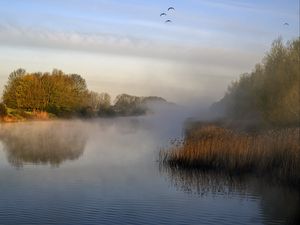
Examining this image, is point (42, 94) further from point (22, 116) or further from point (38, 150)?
point (38, 150)

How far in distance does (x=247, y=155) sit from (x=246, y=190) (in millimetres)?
2326

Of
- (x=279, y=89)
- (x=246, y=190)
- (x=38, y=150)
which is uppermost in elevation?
(x=279, y=89)

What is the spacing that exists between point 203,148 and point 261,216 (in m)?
6.66

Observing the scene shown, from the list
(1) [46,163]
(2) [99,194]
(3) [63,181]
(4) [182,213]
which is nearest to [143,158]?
(1) [46,163]

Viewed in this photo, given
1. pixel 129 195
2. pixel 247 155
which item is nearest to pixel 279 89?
pixel 247 155

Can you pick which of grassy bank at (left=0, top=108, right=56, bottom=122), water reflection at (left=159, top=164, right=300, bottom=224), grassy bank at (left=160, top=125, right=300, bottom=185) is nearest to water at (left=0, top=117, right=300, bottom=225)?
water reflection at (left=159, top=164, right=300, bottom=224)

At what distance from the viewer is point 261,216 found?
13.9 meters

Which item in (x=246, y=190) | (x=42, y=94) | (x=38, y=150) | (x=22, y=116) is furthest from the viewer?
(x=42, y=94)

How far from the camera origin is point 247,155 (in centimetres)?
1917

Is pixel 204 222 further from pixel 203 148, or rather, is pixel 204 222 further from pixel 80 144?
pixel 80 144

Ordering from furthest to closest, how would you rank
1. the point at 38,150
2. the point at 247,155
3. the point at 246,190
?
the point at 38,150, the point at 247,155, the point at 246,190

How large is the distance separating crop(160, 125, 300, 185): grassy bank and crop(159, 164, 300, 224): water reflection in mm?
506

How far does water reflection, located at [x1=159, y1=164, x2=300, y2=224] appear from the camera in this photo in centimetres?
1445

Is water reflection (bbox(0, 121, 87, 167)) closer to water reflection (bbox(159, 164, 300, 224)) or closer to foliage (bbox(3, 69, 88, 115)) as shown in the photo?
water reflection (bbox(159, 164, 300, 224))
